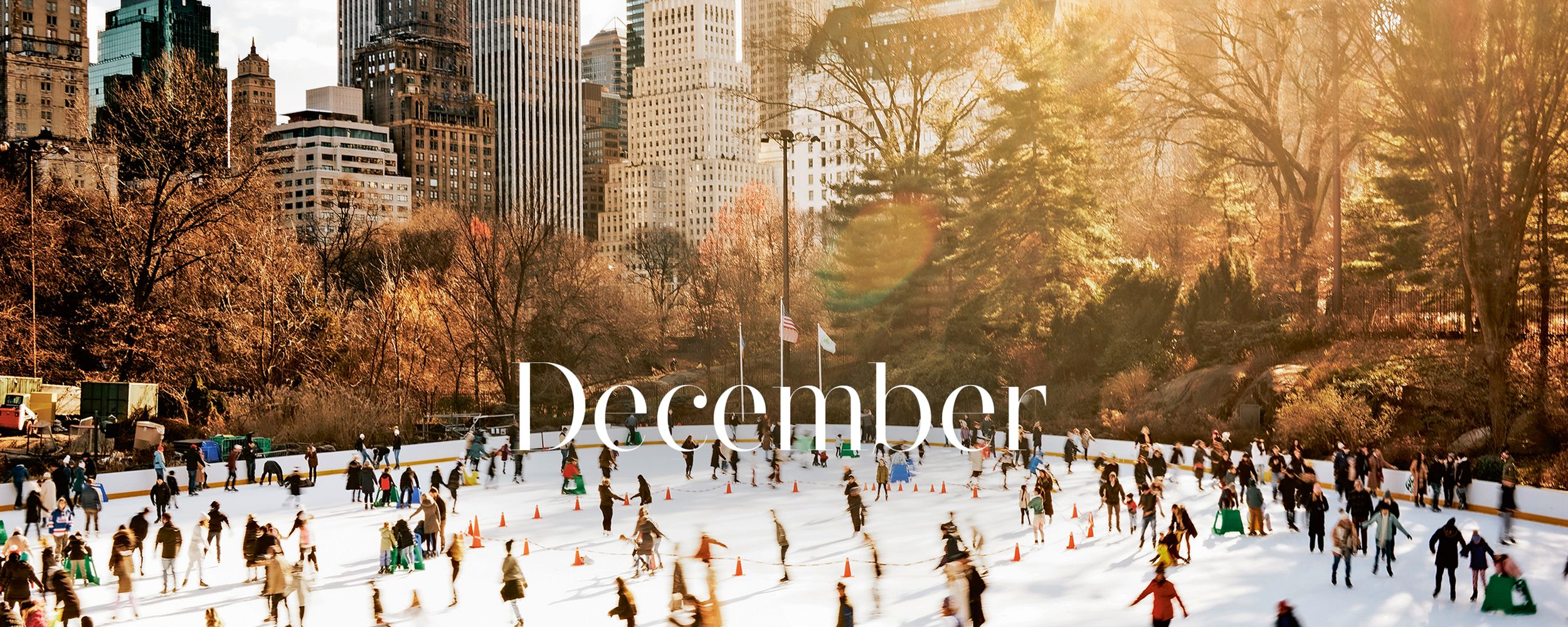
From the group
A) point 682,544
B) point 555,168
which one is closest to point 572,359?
point 682,544

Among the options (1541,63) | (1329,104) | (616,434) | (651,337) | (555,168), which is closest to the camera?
(1541,63)

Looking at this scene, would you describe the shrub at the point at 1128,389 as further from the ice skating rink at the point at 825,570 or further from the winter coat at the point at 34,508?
the winter coat at the point at 34,508

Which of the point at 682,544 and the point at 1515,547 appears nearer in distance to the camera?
the point at 1515,547

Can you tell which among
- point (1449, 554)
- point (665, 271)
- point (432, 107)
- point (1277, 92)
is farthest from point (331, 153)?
point (1449, 554)

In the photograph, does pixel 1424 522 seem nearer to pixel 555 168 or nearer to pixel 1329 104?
pixel 1329 104

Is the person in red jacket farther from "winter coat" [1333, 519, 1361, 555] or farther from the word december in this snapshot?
the word december

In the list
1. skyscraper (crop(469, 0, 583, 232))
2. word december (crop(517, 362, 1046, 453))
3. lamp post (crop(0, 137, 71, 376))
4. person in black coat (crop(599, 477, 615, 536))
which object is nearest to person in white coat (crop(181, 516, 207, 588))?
person in black coat (crop(599, 477, 615, 536))

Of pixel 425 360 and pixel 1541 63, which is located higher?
pixel 1541 63
